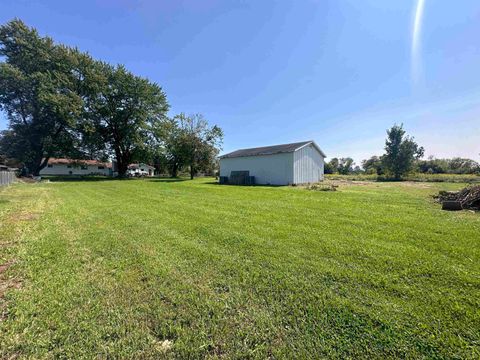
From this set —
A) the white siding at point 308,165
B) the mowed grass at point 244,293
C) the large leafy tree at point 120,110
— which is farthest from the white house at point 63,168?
the mowed grass at point 244,293

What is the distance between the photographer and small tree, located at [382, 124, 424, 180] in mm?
32156

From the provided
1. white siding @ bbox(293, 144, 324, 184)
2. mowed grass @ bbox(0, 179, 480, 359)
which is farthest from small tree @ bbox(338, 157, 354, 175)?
mowed grass @ bbox(0, 179, 480, 359)

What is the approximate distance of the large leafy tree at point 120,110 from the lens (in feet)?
99.9

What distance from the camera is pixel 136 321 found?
2.30 metres

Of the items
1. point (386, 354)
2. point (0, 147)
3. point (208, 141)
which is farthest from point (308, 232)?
point (0, 147)

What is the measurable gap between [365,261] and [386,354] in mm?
1975

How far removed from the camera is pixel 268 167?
23094mm

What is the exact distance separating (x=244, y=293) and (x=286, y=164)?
63.8 ft

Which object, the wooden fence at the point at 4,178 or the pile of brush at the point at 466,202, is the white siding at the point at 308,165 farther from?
the wooden fence at the point at 4,178

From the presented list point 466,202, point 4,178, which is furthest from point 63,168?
point 466,202

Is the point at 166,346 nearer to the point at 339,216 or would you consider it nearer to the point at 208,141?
the point at 339,216

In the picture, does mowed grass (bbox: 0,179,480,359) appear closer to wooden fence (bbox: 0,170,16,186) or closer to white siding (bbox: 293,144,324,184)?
wooden fence (bbox: 0,170,16,186)

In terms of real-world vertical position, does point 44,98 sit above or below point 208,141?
above

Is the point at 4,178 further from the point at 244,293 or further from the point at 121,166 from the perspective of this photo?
the point at 244,293
